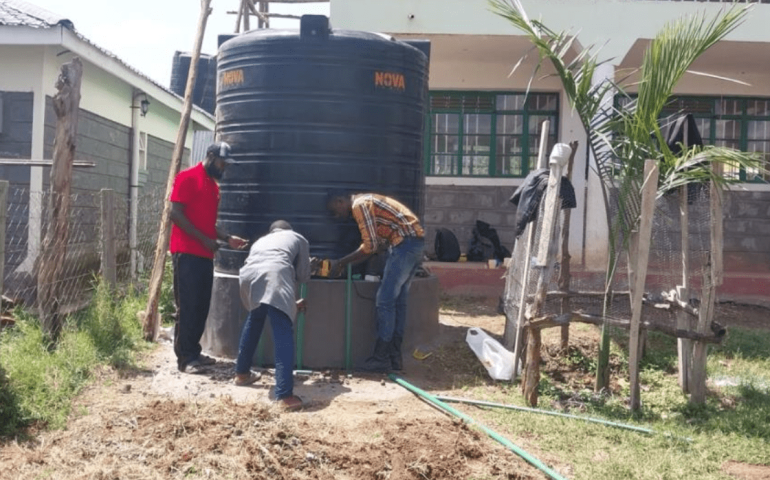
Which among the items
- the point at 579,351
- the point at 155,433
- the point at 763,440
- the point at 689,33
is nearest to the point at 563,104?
the point at 579,351

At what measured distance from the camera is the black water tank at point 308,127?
7.57m

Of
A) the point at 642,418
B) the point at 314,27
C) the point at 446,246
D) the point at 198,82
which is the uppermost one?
the point at 198,82

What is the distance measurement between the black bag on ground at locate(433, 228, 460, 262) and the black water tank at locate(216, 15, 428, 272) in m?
5.27

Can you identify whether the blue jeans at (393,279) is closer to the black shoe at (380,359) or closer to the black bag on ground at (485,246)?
the black shoe at (380,359)

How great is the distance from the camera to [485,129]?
47.0ft

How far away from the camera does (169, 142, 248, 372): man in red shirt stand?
7117 mm

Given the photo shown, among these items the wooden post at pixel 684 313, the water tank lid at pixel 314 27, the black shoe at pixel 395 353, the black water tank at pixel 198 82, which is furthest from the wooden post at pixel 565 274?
the black water tank at pixel 198 82

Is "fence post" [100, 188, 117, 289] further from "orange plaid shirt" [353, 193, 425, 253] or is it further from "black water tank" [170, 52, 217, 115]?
"black water tank" [170, 52, 217, 115]

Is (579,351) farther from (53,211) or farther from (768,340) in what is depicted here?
(53,211)

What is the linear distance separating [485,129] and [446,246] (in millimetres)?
2490

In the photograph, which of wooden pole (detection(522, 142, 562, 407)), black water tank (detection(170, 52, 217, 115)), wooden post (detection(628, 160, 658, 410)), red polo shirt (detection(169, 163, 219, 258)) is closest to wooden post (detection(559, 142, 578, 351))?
wooden pole (detection(522, 142, 562, 407))

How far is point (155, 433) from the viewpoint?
5.16 metres

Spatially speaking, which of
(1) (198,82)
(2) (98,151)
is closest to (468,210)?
(1) (198,82)

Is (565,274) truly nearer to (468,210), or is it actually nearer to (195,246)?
(195,246)
